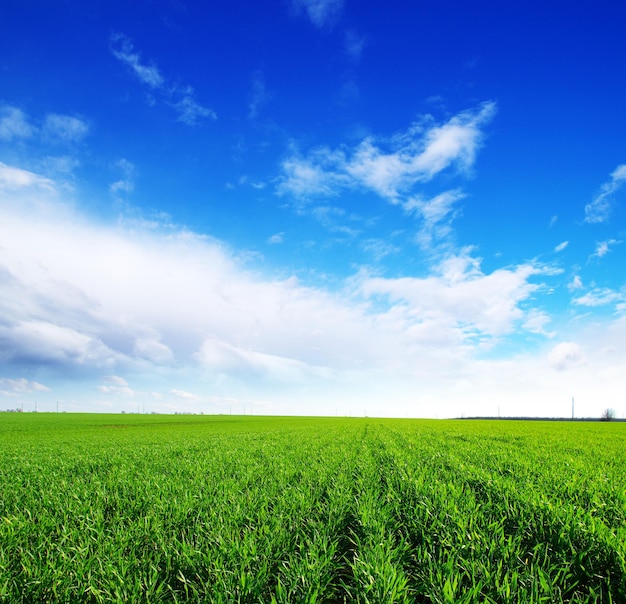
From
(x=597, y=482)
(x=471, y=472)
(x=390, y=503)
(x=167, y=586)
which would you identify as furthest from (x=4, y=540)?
(x=597, y=482)

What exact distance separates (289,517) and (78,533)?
3127 mm

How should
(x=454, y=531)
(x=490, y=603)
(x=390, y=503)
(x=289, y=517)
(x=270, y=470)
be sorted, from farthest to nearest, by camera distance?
(x=270, y=470) < (x=390, y=503) < (x=289, y=517) < (x=454, y=531) < (x=490, y=603)

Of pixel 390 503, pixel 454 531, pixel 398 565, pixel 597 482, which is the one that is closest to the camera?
pixel 398 565

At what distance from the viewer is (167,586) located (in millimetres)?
4324

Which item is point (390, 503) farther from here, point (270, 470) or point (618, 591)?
point (270, 470)

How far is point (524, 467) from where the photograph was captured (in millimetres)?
11547

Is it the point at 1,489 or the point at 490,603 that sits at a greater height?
the point at 490,603

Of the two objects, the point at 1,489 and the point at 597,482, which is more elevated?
the point at 597,482

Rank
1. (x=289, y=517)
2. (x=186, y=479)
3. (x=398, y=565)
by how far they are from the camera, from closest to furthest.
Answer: (x=398, y=565)
(x=289, y=517)
(x=186, y=479)

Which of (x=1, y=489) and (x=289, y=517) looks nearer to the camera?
(x=289, y=517)

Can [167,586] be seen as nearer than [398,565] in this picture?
Yes

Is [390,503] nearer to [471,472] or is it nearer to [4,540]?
[471,472]

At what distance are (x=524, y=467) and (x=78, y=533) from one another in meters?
11.5

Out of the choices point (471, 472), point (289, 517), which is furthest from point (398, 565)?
point (471, 472)
